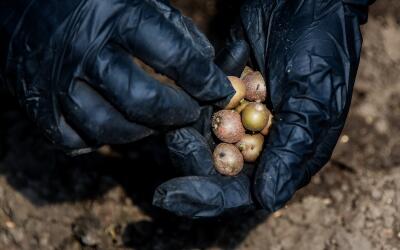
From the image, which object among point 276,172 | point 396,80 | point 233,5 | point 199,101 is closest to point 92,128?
point 199,101

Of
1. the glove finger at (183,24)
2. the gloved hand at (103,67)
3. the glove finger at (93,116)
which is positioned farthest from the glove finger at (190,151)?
the glove finger at (183,24)

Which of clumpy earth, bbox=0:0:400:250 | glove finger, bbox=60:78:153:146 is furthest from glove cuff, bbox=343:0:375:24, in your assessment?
glove finger, bbox=60:78:153:146

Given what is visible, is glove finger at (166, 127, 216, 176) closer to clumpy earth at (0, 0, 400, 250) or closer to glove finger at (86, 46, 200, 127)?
glove finger at (86, 46, 200, 127)

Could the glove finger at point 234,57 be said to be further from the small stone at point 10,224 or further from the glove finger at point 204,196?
the small stone at point 10,224

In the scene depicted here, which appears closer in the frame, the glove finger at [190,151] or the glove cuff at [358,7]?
the glove finger at [190,151]


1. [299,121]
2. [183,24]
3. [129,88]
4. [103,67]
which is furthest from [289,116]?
[103,67]

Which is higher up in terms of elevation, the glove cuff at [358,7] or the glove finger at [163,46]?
the glove finger at [163,46]
